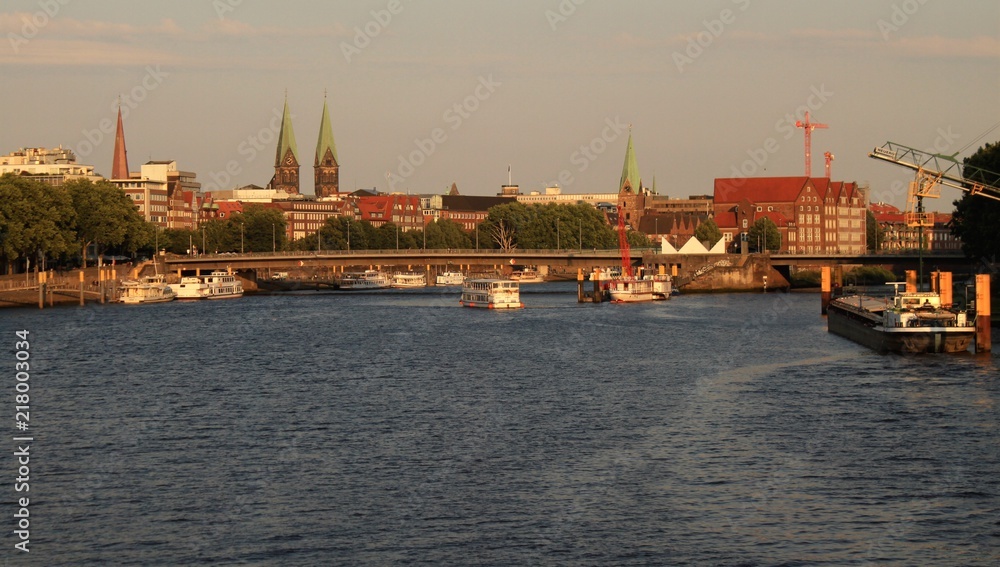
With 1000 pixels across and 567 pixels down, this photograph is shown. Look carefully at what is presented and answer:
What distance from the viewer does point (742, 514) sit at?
32.3 m

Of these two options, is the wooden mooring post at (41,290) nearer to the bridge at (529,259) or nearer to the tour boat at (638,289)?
the bridge at (529,259)

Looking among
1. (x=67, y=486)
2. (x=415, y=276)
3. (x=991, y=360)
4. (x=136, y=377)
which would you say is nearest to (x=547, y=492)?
(x=67, y=486)

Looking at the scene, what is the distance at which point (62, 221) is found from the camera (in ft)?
408

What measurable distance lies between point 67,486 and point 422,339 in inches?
1670

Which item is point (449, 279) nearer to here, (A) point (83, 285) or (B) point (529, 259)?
(B) point (529, 259)

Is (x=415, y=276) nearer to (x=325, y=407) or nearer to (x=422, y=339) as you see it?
(x=422, y=339)

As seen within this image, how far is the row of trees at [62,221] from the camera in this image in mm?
113250

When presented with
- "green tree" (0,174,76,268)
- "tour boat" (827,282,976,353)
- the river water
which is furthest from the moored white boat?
"tour boat" (827,282,976,353)

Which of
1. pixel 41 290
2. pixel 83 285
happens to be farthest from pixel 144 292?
pixel 41 290

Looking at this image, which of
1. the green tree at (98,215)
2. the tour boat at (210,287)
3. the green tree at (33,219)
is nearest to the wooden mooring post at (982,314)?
the green tree at (33,219)

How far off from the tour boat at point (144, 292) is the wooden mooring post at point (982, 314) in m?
74.7

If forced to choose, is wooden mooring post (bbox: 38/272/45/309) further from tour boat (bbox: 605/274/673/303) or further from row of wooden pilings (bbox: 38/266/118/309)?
tour boat (bbox: 605/274/673/303)

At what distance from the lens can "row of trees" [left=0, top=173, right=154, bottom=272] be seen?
11325 cm

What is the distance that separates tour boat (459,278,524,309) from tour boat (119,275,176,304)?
26.0m
